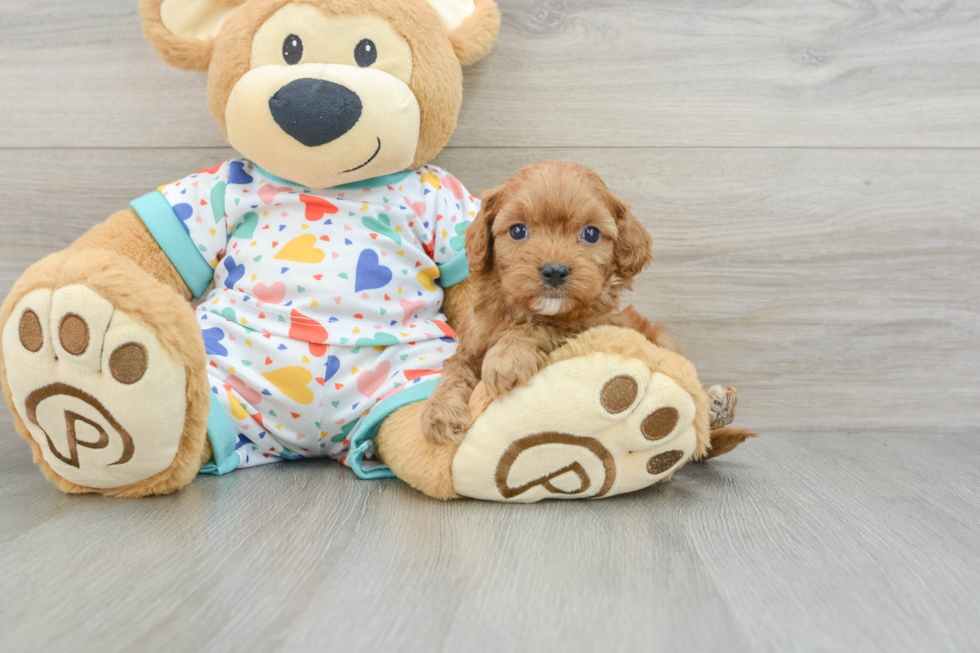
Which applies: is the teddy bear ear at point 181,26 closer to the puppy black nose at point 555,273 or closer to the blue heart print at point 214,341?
the blue heart print at point 214,341

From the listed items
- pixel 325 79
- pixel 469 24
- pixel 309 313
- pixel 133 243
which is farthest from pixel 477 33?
pixel 133 243

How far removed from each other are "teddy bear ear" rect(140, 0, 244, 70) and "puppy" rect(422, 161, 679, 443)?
1.68 feet

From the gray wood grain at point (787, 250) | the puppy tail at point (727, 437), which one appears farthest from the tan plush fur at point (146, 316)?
the puppy tail at point (727, 437)

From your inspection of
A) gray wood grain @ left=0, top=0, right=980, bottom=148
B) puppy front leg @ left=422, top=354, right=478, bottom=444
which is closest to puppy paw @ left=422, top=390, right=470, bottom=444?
puppy front leg @ left=422, top=354, right=478, bottom=444

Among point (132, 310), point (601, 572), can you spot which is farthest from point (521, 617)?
point (132, 310)

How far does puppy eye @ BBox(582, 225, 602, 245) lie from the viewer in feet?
2.74

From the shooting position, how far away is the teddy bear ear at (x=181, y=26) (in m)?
1.05

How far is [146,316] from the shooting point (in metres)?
0.82

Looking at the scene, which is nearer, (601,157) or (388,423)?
(388,423)

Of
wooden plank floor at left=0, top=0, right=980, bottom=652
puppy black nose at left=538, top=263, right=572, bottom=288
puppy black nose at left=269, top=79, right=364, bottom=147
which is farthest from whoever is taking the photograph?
wooden plank floor at left=0, top=0, right=980, bottom=652

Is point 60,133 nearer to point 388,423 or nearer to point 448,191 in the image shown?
point 448,191

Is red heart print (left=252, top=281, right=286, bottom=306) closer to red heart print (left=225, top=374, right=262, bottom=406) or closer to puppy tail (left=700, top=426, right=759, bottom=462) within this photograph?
red heart print (left=225, top=374, right=262, bottom=406)

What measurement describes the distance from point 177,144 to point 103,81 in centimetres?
16

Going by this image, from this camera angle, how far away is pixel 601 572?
70 cm
